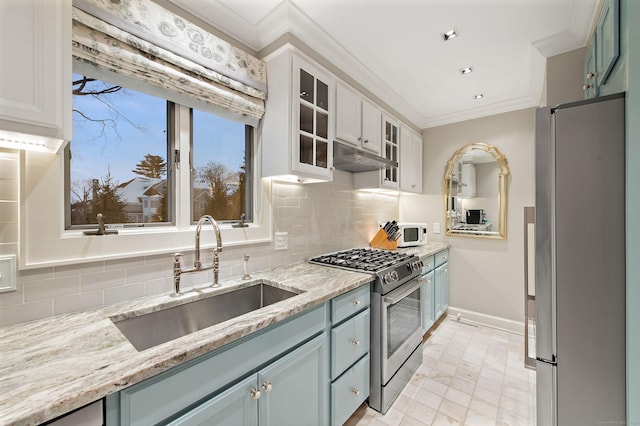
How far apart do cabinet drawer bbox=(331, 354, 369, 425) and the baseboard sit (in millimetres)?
2032

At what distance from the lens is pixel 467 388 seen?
2.03m

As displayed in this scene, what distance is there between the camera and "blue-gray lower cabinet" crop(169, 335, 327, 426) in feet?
3.09

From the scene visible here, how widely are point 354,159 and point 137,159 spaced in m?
1.51

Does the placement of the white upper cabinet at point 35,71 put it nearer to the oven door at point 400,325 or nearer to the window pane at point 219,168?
the window pane at point 219,168

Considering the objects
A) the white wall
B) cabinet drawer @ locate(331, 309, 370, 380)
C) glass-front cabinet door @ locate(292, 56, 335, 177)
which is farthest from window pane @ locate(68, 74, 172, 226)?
the white wall

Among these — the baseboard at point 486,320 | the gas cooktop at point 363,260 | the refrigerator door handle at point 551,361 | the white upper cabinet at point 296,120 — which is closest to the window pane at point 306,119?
the white upper cabinet at point 296,120

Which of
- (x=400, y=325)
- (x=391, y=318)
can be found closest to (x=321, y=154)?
(x=391, y=318)

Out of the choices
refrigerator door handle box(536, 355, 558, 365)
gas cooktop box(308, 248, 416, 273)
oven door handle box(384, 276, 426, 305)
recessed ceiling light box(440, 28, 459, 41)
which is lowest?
refrigerator door handle box(536, 355, 558, 365)

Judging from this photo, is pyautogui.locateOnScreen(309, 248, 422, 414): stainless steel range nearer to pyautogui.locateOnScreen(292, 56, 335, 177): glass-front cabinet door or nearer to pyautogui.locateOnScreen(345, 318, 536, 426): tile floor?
pyautogui.locateOnScreen(345, 318, 536, 426): tile floor

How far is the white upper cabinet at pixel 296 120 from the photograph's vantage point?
1.70 meters

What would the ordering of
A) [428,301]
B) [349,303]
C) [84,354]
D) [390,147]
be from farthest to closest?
[390,147], [428,301], [349,303], [84,354]

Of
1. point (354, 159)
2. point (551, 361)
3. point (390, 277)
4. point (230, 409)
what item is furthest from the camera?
point (354, 159)

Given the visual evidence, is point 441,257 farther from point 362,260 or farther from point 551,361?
point 551,361

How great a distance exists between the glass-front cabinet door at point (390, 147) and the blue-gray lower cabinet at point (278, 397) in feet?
5.97
